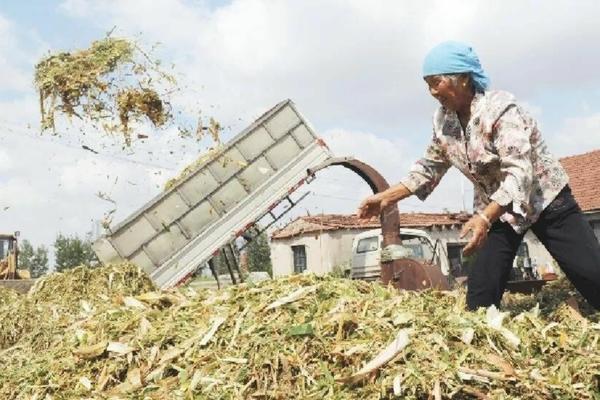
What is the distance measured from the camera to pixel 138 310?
4180 millimetres

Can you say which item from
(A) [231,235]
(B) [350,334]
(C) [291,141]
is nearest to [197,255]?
(A) [231,235]

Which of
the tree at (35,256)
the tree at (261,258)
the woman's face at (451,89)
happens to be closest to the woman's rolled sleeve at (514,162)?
the woman's face at (451,89)

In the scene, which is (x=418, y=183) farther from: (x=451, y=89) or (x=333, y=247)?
(x=333, y=247)

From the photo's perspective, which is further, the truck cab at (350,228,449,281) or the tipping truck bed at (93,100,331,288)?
the truck cab at (350,228,449,281)

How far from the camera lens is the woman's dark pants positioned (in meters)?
3.99

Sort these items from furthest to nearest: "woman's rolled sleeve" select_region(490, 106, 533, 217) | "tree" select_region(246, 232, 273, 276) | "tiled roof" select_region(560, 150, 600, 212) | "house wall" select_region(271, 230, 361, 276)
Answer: "tree" select_region(246, 232, 273, 276) < "house wall" select_region(271, 230, 361, 276) < "tiled roof" select_region(560, 150, 600, 212) < "woman's rolled sleeve" select_region(490, 106, 533, 217)

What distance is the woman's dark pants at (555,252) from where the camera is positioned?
13.1 feet

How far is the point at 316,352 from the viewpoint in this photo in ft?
10.3

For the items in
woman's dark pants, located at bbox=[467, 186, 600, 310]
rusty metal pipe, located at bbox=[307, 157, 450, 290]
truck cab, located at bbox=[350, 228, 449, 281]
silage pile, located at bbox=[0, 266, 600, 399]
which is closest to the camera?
silage pile, located at bbox=[0, 266, 600, 399]

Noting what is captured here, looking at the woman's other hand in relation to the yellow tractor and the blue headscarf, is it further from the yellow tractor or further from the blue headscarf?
the yellow tractor

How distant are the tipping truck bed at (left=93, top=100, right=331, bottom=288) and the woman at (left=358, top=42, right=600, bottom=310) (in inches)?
352

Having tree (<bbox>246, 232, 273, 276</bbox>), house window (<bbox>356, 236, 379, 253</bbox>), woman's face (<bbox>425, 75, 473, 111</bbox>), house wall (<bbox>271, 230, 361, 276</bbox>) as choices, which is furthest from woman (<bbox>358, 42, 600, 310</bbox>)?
tree (<bbox>246, 232, 273, 276</bbox>)

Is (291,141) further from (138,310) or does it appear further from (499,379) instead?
(499,379)

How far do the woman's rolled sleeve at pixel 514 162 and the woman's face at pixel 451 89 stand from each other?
0.25 metres
